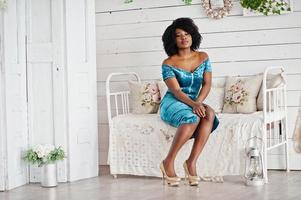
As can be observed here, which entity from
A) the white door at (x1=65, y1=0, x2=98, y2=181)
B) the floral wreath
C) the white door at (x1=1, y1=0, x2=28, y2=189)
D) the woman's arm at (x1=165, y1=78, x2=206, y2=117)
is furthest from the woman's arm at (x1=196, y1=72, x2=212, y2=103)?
the white door at (x1=1, y1=0, x2=28, y2=189)

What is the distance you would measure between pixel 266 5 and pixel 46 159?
7.54 feet

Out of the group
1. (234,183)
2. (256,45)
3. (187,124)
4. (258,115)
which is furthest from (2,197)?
(256,45)

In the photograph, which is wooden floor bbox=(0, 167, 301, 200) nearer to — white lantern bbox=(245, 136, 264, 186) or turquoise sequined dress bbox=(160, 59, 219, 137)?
white lantern bbox=(245, 136, 264, 186)

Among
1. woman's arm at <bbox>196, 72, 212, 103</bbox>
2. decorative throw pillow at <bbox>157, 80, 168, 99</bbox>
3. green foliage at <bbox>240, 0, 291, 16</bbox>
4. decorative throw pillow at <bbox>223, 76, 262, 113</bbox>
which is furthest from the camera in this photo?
decorative throw pillow at <bbox>157, 80, 168, 99</bbox>

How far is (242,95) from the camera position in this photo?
211 inches

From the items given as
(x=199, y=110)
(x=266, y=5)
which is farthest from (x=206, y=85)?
(x=266, y=5)

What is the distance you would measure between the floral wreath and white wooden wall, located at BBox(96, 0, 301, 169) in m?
0.06

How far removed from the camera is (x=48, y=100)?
5246mm

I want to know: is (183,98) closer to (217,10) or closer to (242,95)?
(242,95)

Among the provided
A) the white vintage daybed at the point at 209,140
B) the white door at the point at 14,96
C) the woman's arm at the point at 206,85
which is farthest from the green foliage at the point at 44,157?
the woman's arm at the point at 206,85

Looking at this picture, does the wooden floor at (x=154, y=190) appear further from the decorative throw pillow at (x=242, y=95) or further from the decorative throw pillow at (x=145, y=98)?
the decorative throw pillow at (x=145, y=98)

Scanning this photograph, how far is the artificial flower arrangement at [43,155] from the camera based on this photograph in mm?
5016

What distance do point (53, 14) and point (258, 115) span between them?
184 cm

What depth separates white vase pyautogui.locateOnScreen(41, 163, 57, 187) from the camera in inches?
197
